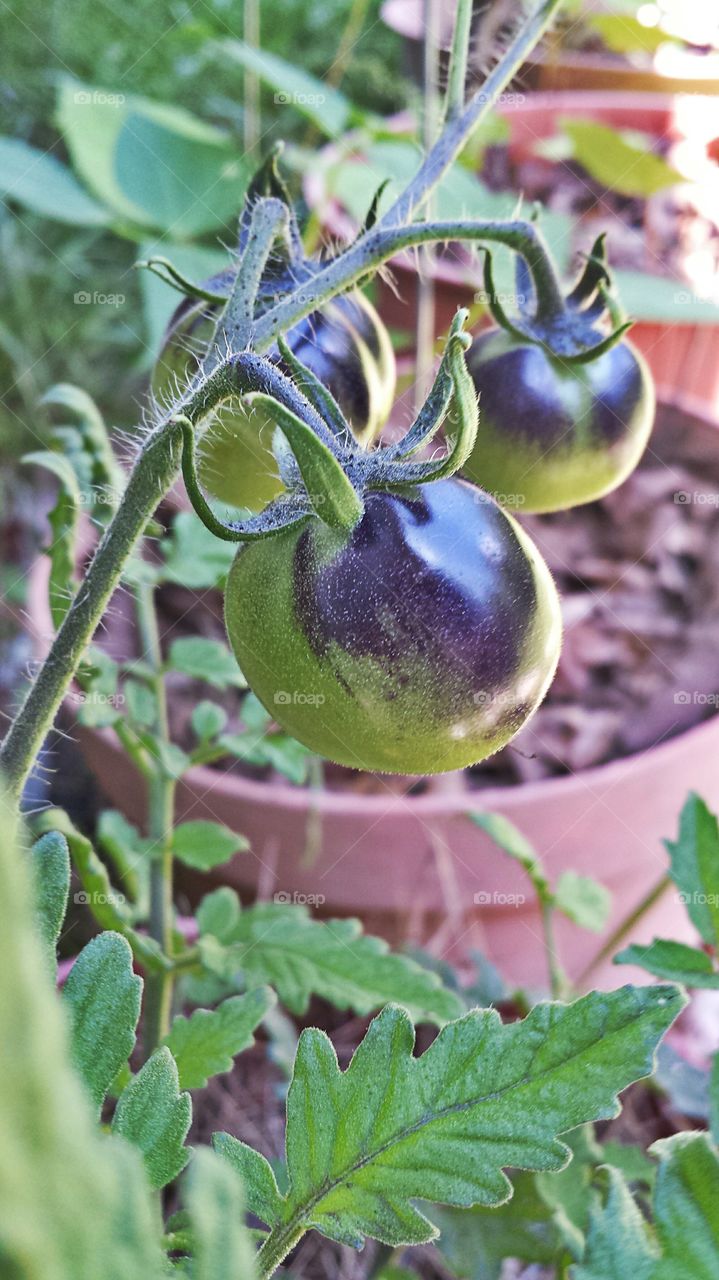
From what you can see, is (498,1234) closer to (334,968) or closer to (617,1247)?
(334,968)

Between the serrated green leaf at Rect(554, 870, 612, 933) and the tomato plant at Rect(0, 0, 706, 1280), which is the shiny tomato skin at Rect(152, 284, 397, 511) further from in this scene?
the serrated green leaf at Rect(554, 870, 612, 933)

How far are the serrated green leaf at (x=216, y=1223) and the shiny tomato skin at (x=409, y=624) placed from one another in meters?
0.20

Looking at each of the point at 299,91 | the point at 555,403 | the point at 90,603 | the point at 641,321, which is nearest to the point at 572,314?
the point at 555,403

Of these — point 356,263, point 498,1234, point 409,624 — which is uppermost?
point 356,263

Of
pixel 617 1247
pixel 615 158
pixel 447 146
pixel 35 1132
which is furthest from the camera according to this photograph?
pixel 615 158

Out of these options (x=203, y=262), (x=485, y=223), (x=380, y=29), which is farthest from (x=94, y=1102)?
(x=380, y=29)

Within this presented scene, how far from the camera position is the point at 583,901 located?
72cm

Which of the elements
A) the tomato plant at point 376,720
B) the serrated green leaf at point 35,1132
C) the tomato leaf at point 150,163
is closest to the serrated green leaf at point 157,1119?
the tomato plant at point 376,720

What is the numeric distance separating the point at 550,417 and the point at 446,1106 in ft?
0.98

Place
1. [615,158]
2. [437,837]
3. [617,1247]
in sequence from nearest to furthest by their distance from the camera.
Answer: [617,1247], [437,837], [615,158]

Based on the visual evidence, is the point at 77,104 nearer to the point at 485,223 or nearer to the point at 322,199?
the point at 322,199

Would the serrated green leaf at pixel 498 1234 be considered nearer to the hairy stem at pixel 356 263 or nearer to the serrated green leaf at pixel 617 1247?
the serrated green leaf at pixel 617 1247

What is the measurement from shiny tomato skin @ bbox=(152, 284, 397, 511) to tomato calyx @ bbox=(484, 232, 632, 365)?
0.21 ft

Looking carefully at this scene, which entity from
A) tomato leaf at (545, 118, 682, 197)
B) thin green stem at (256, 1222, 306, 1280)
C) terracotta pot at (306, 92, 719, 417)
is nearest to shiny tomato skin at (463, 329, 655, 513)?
thin green stem at (256, 1222, 306, 1280)
